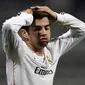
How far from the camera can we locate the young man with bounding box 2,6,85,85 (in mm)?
1781

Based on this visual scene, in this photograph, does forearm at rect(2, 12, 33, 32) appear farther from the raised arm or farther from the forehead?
the raised arm

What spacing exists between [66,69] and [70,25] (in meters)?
1.47

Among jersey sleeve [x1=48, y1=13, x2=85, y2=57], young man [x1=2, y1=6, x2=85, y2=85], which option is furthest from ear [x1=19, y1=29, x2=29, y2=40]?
jersey sleeve [x1=48, y1=13, x2=85, y2=57]

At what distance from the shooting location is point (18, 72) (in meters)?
1.84

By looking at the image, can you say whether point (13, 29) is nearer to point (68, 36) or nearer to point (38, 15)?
point (38, 15)

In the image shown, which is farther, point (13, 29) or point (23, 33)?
point (23, 33)

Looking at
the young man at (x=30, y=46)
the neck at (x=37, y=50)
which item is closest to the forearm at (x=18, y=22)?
the young man at (x=30, y=46)

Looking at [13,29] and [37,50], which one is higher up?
[13,29]

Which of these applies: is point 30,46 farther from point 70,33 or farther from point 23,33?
point 70,33

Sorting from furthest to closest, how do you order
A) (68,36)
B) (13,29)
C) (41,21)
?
(68,36), (41,21), (13,29)

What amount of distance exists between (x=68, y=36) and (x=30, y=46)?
0.22m

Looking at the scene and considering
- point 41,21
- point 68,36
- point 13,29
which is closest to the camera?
point 13,29

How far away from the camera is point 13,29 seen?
1.75 m

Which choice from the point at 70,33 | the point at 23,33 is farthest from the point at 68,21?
the point at 23,33
